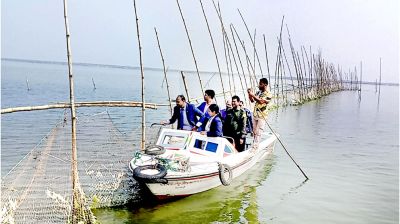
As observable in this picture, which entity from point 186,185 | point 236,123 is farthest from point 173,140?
point 236,123

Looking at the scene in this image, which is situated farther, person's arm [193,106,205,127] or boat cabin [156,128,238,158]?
person's arm [193,106,205,127]

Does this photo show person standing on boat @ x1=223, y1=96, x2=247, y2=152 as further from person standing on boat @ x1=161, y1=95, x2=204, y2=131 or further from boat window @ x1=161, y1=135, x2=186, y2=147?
boat window @ x1=161, y1=135, x2=186, y2=147

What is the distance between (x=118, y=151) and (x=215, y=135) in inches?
216

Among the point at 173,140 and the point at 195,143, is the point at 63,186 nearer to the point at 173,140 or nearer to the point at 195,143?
the point at 173,140

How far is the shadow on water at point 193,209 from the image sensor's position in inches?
304

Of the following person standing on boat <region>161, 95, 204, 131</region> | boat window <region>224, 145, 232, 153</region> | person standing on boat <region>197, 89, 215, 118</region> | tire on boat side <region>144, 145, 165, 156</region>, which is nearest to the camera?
tire on boat side <region>144, 145, 165, 156</region>

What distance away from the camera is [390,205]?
31.2 feet

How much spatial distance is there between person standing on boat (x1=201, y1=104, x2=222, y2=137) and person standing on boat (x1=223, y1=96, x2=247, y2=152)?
0.81 meters

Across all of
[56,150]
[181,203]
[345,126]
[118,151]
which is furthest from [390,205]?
[345,126]

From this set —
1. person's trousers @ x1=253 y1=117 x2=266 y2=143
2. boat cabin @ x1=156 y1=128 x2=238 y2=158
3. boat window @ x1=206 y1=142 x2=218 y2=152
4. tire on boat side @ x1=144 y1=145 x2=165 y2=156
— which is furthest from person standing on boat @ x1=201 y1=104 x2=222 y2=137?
person's trousers @ x1=253 y1=117 x2=266 y2=143

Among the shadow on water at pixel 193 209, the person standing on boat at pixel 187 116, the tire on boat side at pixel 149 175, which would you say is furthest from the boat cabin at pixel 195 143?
the tire on boat side at pixel 149 175

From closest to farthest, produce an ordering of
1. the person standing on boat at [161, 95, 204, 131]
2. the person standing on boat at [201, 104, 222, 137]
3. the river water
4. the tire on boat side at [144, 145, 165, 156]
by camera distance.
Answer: the river water → the tire on boat side at [144, 145, 165, 156] → the person standing on boat at [201, 104, 222, 137] → the person standing on boat at [161, 95, 204, 131]

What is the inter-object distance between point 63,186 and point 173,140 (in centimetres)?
301

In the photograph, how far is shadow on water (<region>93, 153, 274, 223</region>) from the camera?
7.71 metres
